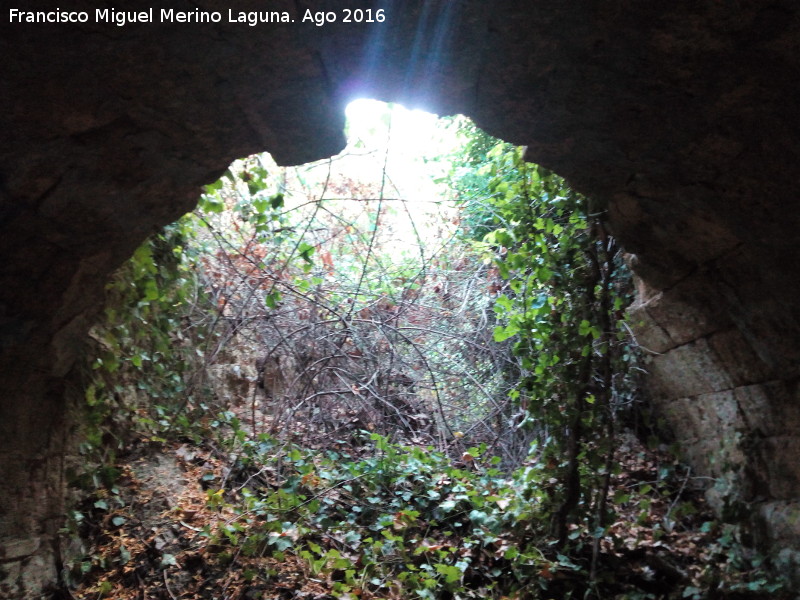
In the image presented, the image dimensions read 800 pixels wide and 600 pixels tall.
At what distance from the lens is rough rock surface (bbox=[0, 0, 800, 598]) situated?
7.11 feet

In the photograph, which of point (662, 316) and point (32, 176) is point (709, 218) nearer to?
point (662, 316)

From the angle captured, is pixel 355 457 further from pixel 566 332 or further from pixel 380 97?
pixel 380 97

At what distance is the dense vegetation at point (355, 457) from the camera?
3.73 metres

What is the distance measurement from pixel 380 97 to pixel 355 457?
370cm

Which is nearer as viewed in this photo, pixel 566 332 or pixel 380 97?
pixel 380 97

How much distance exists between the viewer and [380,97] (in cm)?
253

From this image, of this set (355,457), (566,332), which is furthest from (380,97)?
(355,457)

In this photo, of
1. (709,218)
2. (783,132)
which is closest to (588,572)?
(709,218)

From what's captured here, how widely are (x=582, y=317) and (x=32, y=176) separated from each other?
329 cm

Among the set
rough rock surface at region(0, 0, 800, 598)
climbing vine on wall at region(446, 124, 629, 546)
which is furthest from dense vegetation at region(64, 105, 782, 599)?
rough rock surface at region(0, 0, 800, 598)

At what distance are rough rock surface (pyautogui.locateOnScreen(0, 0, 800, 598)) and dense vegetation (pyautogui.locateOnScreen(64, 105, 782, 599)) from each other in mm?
564

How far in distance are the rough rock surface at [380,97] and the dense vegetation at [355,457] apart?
22.2 inches

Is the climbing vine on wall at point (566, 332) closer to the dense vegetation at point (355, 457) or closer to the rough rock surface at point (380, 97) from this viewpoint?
the dense vegetation at point (355, 457)

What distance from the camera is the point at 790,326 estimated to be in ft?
10.3
